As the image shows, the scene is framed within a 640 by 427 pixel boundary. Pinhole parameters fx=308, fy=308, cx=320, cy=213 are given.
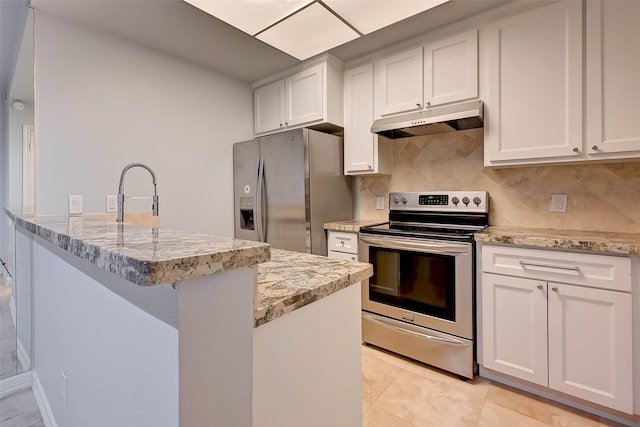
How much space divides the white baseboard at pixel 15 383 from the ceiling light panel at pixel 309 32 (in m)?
2.57

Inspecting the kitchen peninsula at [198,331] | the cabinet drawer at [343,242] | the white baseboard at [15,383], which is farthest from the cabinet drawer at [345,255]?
the white baseboard at [15,383]

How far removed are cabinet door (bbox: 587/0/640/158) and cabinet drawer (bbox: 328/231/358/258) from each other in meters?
1.56

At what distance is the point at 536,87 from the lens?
1.89 m

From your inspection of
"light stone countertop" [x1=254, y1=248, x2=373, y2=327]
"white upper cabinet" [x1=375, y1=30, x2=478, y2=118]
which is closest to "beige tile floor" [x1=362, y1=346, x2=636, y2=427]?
"light stone countertop" [x1=254, y1=248, x2=373, y2=327]

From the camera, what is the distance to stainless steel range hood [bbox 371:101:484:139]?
6.72 ft

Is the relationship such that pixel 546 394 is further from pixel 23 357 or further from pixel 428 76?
pixel 23 357

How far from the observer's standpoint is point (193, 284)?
0.53 m

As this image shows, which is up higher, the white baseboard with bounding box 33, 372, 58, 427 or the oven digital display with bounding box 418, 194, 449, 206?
the oven digital display with bounding box 418, 194, 449, 206

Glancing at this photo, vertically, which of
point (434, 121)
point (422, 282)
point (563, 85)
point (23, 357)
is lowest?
point (23, 357)

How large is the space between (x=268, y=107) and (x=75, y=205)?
1875 mm

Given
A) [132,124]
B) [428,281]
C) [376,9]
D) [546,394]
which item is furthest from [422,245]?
[132,124]

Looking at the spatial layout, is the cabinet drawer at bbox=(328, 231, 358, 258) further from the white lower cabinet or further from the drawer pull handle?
the drawer pull handle

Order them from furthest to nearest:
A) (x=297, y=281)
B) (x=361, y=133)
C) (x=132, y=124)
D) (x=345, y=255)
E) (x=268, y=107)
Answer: (x=268, y=107)
(x=361, y=133)
(x=345, y=255)
(x=132, y=124)
(x=297, y=281)

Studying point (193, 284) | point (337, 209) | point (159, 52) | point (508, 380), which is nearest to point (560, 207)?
point (508, 380)
